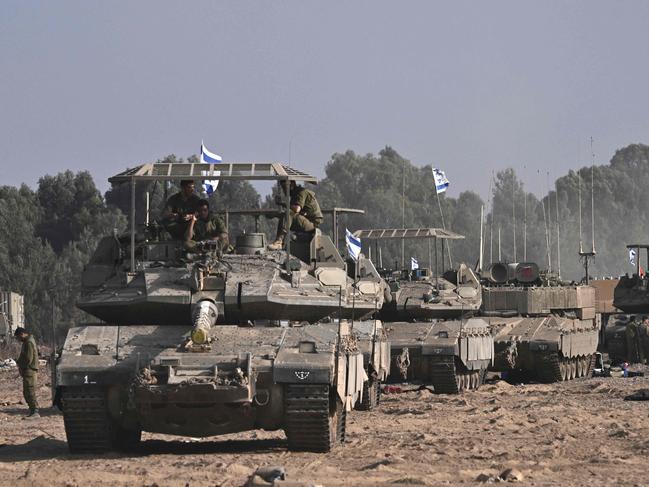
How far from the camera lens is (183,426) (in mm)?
14727

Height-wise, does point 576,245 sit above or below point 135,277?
A: above

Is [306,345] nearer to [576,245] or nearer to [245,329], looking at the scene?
[245,329]

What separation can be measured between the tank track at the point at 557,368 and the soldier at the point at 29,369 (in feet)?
34.1

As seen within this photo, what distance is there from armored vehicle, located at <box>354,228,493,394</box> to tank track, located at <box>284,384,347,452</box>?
9794 mm

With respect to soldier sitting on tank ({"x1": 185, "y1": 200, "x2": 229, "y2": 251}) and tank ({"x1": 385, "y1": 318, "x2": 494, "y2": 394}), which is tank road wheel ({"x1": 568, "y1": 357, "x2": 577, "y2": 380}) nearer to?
tank ({"x1": 385, "y1": 318, "x2": 494, "y2": 394})

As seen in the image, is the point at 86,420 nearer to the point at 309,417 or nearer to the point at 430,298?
the point at 309,417

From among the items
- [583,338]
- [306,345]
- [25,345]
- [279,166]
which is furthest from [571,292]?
[306,345]

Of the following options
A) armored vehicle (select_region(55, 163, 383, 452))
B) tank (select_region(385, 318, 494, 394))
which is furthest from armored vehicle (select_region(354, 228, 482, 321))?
armored vehicle (select_region(55, 163, 383, 452))

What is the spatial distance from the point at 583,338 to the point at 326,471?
61.7ft

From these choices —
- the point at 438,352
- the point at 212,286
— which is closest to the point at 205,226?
the point at 212,286

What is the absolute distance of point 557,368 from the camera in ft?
95.1

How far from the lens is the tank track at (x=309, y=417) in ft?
47.5

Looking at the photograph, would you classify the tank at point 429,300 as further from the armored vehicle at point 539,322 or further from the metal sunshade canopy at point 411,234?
the armored vehicle at point 539,322

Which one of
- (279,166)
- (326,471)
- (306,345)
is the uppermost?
(279,166)
